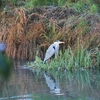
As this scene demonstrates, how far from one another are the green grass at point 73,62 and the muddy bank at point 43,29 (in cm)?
62

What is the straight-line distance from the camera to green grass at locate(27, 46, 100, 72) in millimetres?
11898

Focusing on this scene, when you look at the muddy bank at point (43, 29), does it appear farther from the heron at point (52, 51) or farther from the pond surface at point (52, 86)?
the pond surface at point (52, 86)

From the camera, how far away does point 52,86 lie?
376 inches

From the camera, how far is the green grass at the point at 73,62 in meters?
11.9

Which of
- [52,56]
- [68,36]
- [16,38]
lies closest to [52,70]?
[52,56]

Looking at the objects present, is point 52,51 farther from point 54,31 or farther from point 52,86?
point 52,86

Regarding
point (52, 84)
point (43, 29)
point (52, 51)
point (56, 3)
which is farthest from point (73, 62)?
point (56, 3)

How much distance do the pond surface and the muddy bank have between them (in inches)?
77.2

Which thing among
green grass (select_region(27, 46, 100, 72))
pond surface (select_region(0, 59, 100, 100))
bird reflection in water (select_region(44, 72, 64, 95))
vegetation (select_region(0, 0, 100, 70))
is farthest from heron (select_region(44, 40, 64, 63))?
bird reflection in water (select_region(44, 72, 64, 95))

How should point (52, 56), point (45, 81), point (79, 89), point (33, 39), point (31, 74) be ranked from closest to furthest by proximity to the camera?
point (79, 89) → point (45, 81) → point (31, 74) → point (52, 56) → point (33, 39)

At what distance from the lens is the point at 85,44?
1299 cm

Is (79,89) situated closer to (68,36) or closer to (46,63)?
(46,63)

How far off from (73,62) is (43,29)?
3003 millimetres

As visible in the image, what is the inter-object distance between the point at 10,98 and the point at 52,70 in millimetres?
3839
